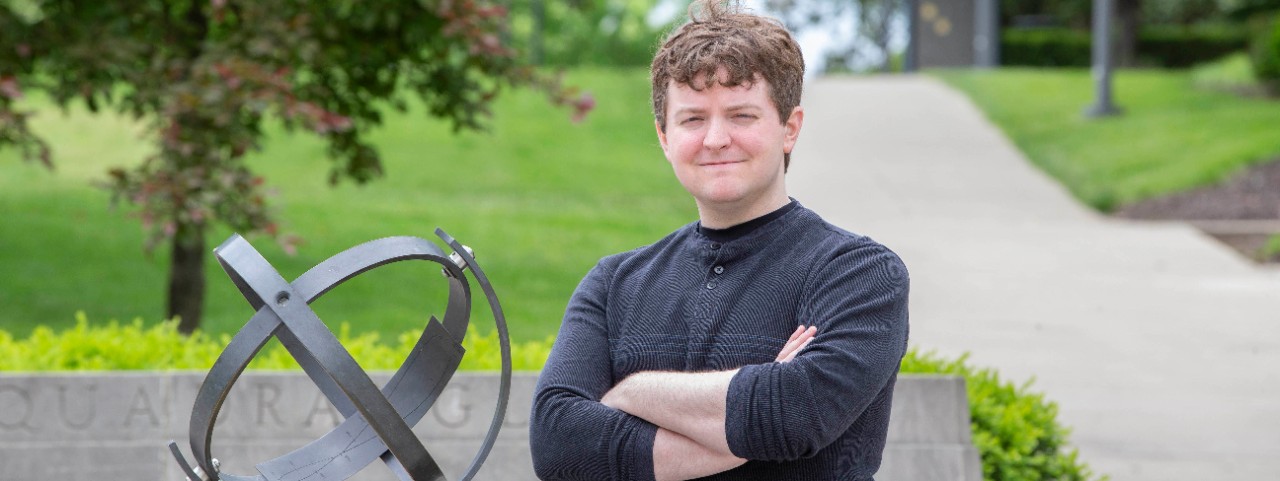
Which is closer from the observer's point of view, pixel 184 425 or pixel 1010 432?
pixel 1010 432

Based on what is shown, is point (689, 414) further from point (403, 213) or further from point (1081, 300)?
point (403, 213)

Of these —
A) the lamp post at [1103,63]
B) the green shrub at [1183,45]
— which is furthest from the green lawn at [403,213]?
the green shrub at [1183,45]

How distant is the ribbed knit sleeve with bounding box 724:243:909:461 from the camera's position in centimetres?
248

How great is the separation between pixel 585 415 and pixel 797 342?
43 cm

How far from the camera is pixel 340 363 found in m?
2.09

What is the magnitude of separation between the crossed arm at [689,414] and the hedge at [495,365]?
2258 mm

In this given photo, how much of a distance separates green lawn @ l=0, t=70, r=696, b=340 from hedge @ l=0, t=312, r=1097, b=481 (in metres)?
1.53

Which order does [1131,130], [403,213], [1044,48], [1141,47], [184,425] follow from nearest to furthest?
[184,425] < [403,213] < [1131,130] < [1044,48] < [1141,47]

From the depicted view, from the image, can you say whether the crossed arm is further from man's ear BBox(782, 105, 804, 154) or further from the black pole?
the black pole

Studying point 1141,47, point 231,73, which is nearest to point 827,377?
point 231,73

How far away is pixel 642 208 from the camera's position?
17.2 m

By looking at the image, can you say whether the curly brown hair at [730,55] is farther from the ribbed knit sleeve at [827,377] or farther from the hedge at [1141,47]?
the hedge at [1141,47]

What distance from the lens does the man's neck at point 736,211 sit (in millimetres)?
2686

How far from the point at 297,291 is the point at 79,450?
328 centimetres
